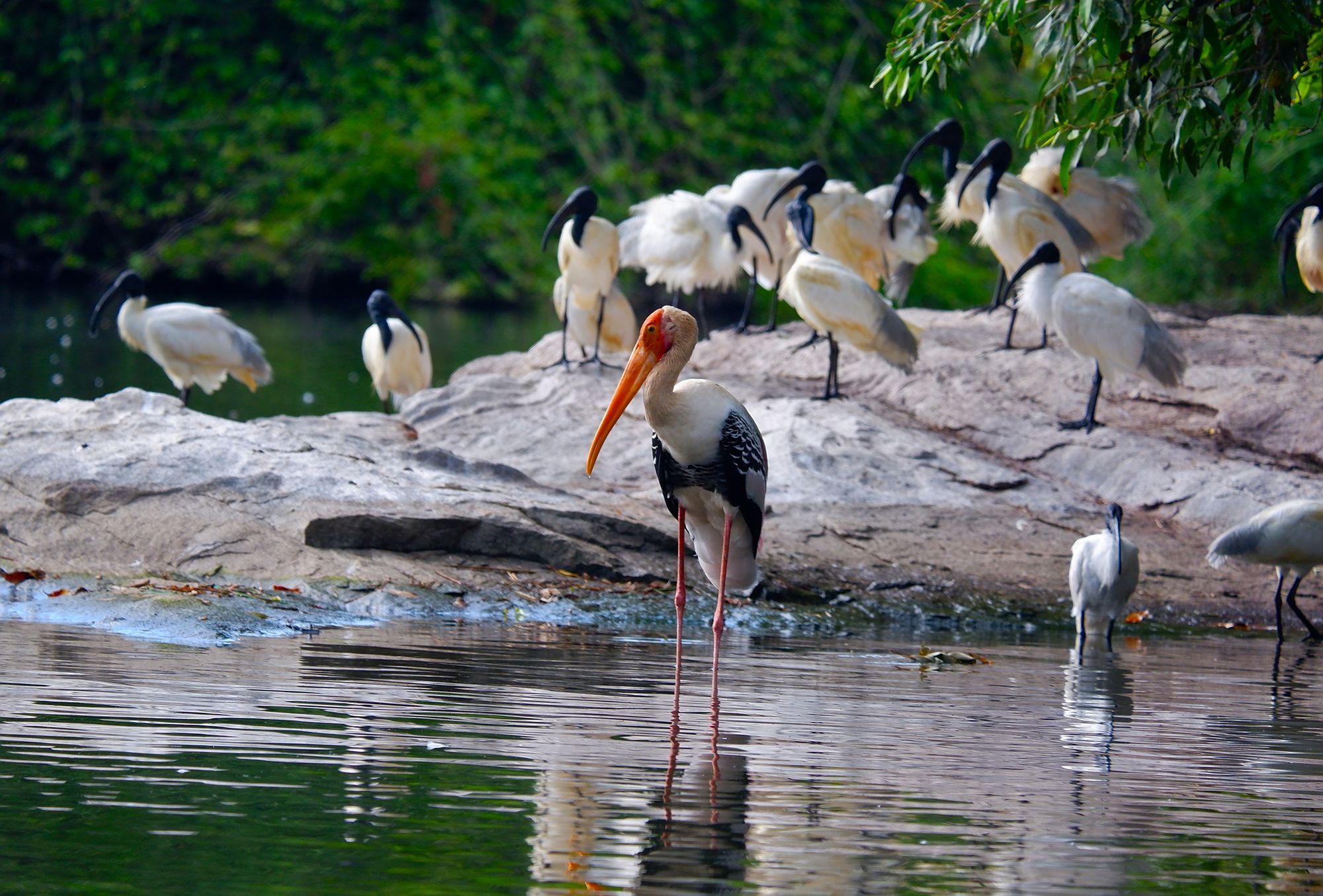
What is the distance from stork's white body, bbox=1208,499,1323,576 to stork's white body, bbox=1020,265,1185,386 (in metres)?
2.23

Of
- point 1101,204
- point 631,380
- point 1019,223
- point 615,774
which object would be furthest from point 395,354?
point 615,774

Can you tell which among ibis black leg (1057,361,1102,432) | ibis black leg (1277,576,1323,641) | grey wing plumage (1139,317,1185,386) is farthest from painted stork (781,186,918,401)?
ibis black leg (1277,576,1323,641)

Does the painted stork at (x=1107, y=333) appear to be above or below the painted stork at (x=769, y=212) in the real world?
below

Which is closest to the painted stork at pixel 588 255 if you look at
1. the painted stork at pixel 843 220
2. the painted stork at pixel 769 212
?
the painted stork at pixel 769 212

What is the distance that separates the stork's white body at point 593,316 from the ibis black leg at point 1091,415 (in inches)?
147

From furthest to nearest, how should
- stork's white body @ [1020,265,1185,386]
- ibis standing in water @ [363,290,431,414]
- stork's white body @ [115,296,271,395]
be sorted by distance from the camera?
ibis standing in water @ [363,290,431,414], stork's white body @ [115,296,271,395], stork's white body @ [1020,265,1185,386]

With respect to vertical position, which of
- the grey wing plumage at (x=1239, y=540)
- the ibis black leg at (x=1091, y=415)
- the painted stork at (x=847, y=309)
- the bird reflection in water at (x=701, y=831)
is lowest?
the bird reflection in water at (x=701, y=831)

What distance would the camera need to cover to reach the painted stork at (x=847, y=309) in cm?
1049

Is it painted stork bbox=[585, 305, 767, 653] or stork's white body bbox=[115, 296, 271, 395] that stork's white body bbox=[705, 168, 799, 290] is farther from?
painted stork bbox=[585, 305, 767, 653]

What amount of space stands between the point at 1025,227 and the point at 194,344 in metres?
5.94

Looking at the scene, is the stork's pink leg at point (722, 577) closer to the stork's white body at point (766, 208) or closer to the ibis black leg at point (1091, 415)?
the ibis black leg at point (1091, 415)

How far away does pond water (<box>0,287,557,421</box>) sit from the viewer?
1490 cm

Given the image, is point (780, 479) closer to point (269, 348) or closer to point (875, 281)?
point (875, 281)

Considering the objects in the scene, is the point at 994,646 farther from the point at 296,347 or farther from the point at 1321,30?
the point at 296,347
